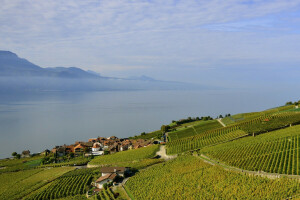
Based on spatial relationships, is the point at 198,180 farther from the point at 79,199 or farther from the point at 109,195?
the point at 79,199

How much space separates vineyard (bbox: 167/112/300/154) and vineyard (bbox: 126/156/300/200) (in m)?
9.71

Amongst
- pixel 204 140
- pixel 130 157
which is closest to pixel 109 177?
pixel 130 157

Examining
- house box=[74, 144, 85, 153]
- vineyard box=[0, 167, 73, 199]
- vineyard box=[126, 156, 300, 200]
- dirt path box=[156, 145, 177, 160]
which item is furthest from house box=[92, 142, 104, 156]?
vineyard box=[126, 156, 300, 200]

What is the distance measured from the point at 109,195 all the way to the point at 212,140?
22743mm

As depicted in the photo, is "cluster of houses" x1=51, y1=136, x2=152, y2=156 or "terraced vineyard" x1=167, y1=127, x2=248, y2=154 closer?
"terraced vineyard" x1=167, y1=127, x2=248, y2=154

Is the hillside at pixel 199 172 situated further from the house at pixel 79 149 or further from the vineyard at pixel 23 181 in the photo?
the house at pixel 79 149

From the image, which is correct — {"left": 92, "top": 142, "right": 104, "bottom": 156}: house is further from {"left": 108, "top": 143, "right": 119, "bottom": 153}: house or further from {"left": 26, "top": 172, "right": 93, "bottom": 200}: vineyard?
{"left": 26, "top": 172, "right": 93, "bottom": 200}: vineyard

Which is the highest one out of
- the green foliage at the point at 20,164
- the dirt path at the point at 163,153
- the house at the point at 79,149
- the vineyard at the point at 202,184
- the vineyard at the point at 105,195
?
the vineyard at the point at 202,184

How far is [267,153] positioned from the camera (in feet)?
105

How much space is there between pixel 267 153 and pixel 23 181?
35.1 metres

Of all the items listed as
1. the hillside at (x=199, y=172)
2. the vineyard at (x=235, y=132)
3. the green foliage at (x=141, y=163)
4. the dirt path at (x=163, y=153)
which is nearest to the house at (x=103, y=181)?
the hillside at (x=199, y=172)

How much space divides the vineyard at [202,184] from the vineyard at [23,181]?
14.3 m

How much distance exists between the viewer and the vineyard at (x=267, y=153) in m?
27.6

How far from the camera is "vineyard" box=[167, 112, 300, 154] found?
44719 millimetres
